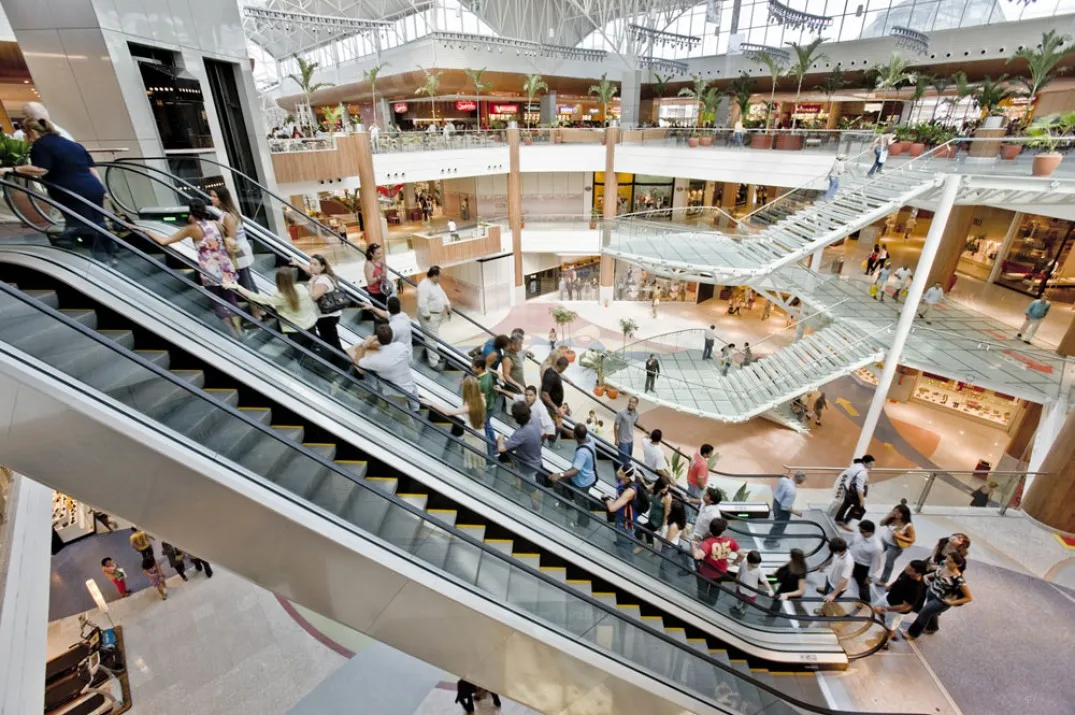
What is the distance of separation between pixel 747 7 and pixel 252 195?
27.3 metres

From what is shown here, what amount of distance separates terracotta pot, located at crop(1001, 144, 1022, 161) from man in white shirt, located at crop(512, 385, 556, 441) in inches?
411

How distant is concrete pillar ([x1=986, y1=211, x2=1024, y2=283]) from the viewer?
17.1 metres

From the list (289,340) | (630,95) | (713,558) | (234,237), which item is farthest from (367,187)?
(630,95)

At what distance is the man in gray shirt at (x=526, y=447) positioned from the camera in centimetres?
505

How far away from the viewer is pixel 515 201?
21703 mm

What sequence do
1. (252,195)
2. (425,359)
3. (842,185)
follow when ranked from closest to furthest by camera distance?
(425,359) → (252,195) → (842,185)

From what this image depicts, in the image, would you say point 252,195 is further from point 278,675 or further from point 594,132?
point 594,132

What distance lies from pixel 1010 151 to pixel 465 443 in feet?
38.4


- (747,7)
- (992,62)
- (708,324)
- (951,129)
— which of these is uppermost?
(747,7)

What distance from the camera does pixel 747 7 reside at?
24906mm

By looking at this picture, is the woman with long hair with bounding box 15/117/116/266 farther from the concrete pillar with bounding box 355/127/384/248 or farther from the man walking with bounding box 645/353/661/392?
the concrete pillar with bounding box 355/127/384/248

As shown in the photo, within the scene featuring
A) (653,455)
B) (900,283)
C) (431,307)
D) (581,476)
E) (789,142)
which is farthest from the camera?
(789,142)

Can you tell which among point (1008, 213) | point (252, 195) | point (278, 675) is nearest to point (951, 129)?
point (1008, 213)

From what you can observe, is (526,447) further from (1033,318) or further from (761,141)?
(761,141)
